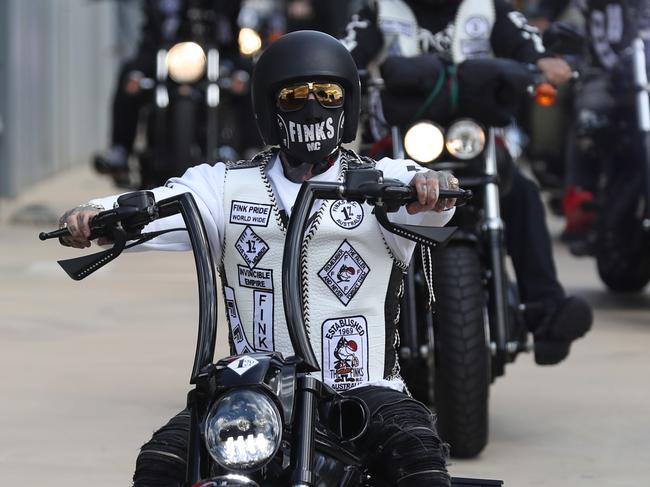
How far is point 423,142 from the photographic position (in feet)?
20.3

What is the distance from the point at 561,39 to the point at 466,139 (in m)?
0.63

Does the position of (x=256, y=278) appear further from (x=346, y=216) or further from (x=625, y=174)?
(x=625, y=174)

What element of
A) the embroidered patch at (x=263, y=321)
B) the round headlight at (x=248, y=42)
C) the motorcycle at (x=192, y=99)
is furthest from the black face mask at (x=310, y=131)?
the motorcycle at (x=192, y=99)

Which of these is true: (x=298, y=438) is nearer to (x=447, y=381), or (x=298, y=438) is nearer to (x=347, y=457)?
(x=347, y=457)

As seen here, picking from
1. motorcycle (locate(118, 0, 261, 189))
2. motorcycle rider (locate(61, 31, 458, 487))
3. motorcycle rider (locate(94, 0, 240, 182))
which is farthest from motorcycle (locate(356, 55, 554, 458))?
motorcycle rider (locate(94, 0, 240, 182))

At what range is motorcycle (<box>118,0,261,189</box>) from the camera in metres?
12.7

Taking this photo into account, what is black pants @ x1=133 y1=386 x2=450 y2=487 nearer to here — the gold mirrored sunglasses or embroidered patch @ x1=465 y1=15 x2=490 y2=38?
the gold mirrored sunglasses

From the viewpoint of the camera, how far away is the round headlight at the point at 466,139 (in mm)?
6266

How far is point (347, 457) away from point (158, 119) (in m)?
9.22

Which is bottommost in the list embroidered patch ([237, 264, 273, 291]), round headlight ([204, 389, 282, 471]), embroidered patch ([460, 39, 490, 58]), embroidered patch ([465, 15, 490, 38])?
round headlight ([204, 389, 282, 471])

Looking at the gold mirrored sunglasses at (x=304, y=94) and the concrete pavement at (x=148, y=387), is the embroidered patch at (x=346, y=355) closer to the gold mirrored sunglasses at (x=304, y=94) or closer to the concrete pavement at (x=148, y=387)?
the gold mirrored sunglasses at (x=304, y=94)

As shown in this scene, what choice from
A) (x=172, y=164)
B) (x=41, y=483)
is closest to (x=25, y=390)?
(x=41, y=483)

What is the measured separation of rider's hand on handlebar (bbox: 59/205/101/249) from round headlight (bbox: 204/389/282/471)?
0.68 m

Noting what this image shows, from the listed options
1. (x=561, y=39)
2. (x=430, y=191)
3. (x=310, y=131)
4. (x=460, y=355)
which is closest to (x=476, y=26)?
(x=561, y=39)
